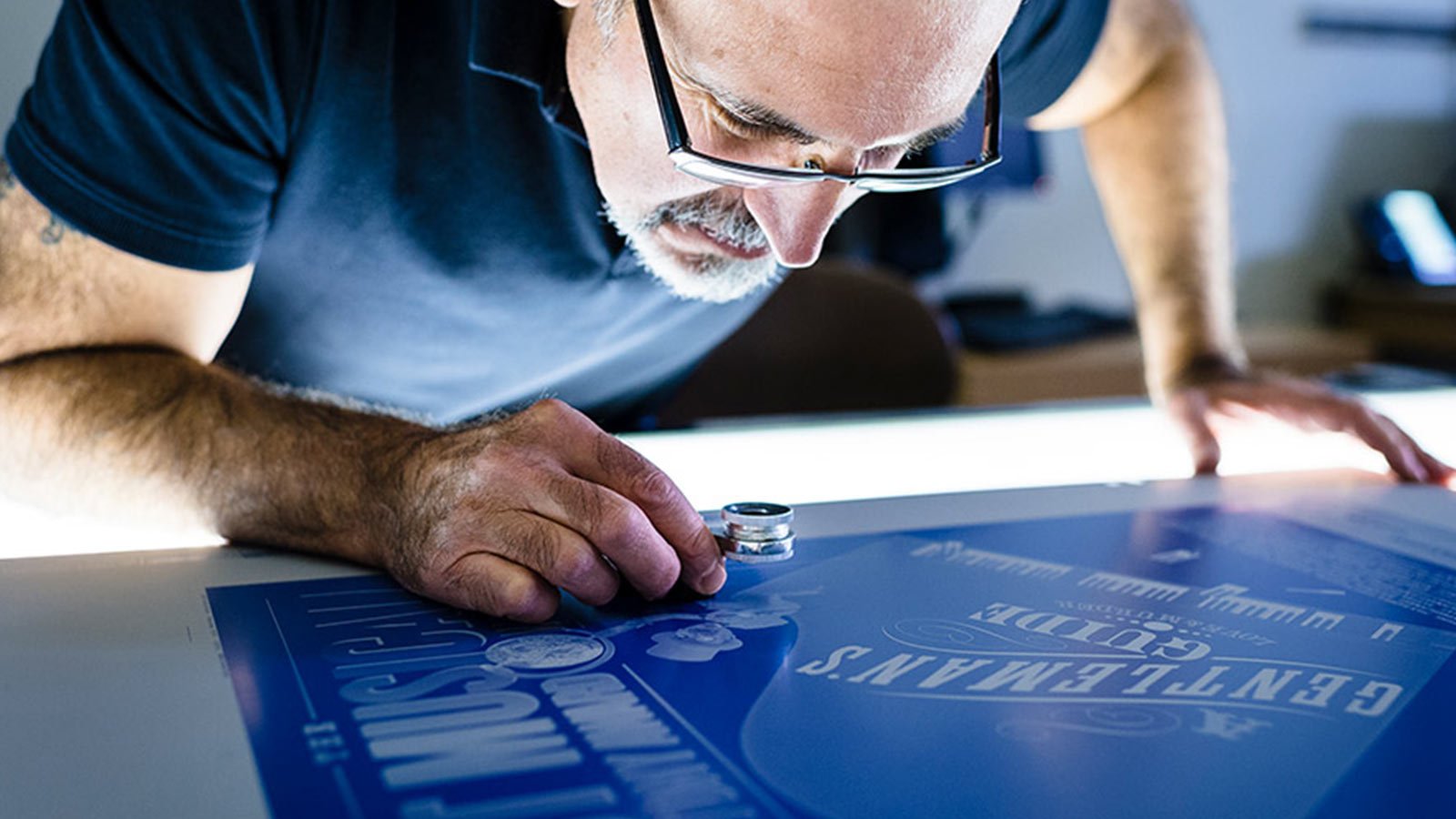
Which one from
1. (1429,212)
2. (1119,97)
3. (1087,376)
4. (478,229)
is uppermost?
(1119,97)

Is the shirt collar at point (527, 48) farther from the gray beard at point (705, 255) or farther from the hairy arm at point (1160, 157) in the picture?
the hairy arm at point (1160, 157)

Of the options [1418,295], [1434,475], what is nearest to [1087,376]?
[1418,295]

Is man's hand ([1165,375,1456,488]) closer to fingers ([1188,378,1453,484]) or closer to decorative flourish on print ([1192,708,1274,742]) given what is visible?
fingers ([1188,378,1453,484])

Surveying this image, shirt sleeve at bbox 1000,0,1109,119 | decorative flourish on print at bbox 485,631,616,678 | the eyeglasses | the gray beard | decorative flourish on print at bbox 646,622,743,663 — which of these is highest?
shirt sleeve at bbox 1000,0,1109,119

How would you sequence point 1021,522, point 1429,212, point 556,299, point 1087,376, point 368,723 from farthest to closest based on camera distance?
point 1429,212
point 1087,376
point 556,299
point 1021,522
point 368,723

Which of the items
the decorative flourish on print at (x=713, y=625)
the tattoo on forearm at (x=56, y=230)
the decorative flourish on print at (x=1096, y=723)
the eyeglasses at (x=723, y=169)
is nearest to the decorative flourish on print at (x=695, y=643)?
the decorative flourish on print at (x=713, y=625)

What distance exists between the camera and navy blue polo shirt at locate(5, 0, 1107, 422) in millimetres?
985

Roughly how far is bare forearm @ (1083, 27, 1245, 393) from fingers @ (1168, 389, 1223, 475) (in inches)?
9.4

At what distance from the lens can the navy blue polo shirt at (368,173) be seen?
985 millimetres

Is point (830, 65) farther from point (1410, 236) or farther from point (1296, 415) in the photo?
point (1410, 236)

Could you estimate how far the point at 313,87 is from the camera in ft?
3.53

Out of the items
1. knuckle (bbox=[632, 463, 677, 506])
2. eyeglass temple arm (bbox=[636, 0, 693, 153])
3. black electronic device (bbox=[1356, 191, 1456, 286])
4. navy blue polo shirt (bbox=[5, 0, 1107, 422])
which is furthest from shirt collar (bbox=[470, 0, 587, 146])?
black electronic device (bbox=[1356, 191, 1456, 286])

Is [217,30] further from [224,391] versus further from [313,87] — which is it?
[224,391]

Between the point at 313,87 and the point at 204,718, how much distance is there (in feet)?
2.11
